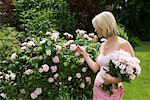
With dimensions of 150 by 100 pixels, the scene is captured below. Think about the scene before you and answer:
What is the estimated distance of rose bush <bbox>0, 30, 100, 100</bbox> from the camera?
5.51m

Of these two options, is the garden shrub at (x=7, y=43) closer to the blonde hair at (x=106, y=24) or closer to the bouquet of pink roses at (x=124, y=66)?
the blonde hair at (x=106, y=24)

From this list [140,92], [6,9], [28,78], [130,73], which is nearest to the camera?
[130,73]

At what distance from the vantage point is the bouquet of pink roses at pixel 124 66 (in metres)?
5.04

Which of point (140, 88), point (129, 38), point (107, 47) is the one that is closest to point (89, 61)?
point (107, 47)

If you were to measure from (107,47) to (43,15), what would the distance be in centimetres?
632

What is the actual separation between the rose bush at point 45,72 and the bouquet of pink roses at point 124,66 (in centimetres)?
63

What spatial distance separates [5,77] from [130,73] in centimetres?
147

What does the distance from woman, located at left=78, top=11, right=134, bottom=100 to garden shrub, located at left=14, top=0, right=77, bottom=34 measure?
5666mm

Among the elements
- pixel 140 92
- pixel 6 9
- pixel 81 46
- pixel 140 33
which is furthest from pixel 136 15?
pixel 81 46

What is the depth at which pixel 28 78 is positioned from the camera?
5.54 m

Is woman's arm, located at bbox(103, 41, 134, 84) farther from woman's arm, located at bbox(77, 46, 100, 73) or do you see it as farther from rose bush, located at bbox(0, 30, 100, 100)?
rose bush, located at bbox(0, 30, 100, 100)

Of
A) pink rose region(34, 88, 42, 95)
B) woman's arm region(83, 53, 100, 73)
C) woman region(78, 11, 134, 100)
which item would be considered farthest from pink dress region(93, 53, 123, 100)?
pink rose region(34, 88, 42, 95)

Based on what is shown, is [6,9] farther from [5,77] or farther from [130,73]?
[130,73]

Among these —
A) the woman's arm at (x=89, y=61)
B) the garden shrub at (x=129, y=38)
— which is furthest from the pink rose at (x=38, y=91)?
the garden shrub at (x=129, y=38)
